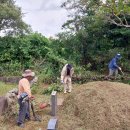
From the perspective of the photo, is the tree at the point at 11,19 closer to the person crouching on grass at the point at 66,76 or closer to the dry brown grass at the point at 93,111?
the person crouching on grass at the point at 66,76

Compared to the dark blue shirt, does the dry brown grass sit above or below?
below

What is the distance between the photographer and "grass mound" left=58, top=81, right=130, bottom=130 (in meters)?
10.3

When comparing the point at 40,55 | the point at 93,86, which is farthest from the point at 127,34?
the point at 93,86

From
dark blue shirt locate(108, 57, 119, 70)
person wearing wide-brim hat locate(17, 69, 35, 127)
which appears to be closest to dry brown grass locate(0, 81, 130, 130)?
person wearing wide-brim hat locate(17, 69, 35, 127)

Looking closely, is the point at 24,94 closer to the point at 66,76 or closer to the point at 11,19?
the point at 66,76

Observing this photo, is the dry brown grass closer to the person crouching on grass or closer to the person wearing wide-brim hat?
the person wearing wide-brim hat

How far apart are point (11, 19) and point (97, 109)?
12.4m

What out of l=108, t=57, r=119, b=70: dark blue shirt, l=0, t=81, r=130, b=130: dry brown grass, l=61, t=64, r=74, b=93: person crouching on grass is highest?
l=108, t=57, r=119, b=70: dark blue shirt

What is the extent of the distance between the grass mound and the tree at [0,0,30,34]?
10.5 meters

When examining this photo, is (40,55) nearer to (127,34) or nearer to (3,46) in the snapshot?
(3,46)

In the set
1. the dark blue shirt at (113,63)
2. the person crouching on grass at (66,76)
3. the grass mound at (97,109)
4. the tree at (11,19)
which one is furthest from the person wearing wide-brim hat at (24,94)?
the tree at (11,19)

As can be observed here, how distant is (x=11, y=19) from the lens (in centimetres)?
2202

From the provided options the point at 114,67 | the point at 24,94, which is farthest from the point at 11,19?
the point at 24,94

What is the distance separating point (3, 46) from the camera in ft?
75.8
